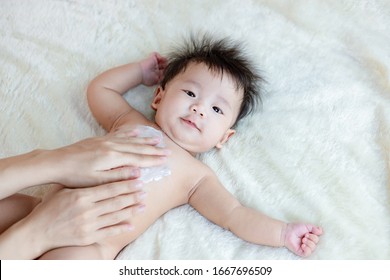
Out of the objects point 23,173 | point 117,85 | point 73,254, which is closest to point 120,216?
point 73,254

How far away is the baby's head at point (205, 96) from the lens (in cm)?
145

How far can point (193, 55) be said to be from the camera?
1.56 meters

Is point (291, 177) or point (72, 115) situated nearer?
point (291, 177)

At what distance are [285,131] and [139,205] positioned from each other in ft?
1.59

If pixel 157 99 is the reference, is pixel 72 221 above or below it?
below

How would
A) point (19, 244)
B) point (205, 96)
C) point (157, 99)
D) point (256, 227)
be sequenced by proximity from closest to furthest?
point (19, 244)
point (256, 227)
point (205, 96)
point (157, 99)

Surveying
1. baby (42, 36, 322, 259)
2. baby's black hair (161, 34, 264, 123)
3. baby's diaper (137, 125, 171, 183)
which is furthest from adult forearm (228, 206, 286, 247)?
baby's black hair (161, 34, 264, 123)

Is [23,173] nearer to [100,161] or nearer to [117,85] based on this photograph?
[100,161]

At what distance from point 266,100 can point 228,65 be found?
16 centimetres

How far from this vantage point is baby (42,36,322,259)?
52.6 inches

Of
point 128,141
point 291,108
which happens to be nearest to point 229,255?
point 128,141

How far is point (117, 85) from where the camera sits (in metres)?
1.59

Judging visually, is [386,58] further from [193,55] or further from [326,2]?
[193,55]

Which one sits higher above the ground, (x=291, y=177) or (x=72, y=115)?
(x=291, y=177)
